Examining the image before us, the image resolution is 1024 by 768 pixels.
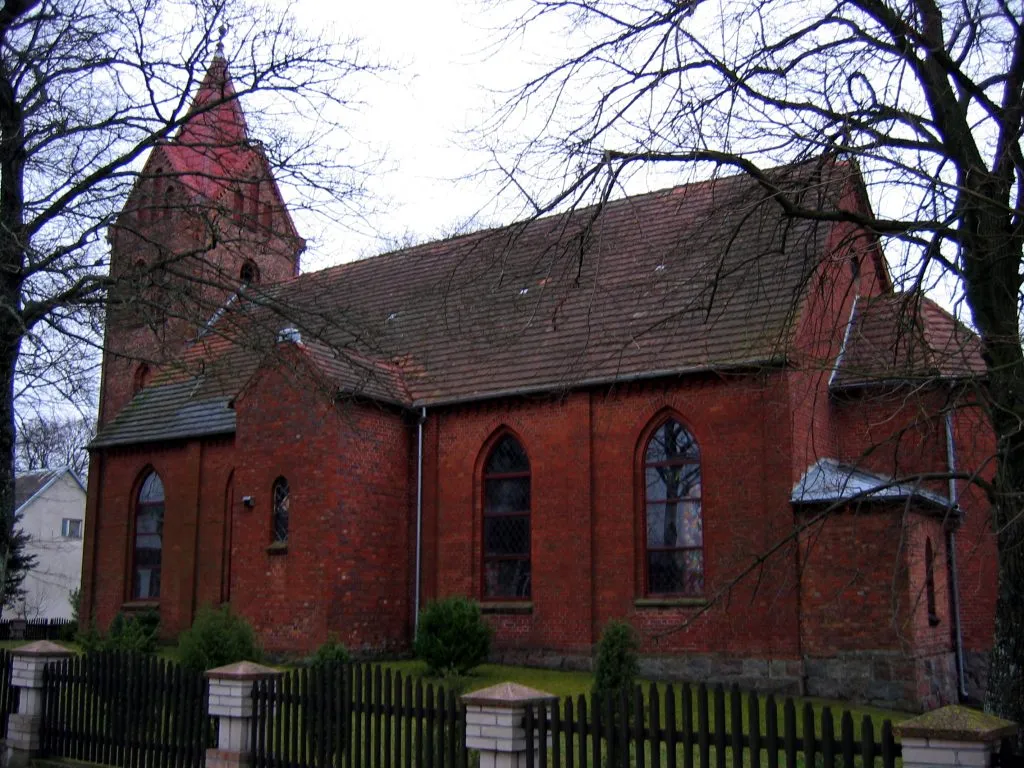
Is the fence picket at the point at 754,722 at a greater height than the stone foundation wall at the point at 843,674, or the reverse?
the fence picket at the point at 754,722

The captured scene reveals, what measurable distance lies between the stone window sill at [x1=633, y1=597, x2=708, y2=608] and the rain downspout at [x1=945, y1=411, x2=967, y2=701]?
4.34m

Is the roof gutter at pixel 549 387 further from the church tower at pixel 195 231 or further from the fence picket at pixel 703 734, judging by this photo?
the fence picket at pixel 703 734

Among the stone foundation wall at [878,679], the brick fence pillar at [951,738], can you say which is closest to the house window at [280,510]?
the stone foundation wall at [878,679]

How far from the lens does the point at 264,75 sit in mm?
12344

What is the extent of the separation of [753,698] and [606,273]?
14.6m

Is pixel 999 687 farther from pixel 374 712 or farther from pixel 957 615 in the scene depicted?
pixel 957 615

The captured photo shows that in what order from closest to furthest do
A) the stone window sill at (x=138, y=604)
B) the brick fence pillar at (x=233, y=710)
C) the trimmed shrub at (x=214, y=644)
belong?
the brick fence pillar at (x=233, y=710) → the trimmed shrub at (x=214, y=644) → the stone window sill at (x=138, y=604)

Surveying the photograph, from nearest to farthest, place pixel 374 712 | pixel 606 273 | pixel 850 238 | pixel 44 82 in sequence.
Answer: pixel 850 238 < pixel 374 712 < pixel 44 82 < pixel 606 273

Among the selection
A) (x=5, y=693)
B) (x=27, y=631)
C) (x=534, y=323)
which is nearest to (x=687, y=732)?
(x=5, y=693)

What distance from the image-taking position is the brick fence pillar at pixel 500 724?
26.6 ft

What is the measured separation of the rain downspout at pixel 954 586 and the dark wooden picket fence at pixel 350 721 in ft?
36.9

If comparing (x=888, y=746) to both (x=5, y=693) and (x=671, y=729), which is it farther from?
(x=5, y=693)

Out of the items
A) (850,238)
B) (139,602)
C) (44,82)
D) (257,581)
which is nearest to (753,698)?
(850,238)

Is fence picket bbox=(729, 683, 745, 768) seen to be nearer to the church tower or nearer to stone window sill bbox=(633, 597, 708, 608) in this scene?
the church tower
